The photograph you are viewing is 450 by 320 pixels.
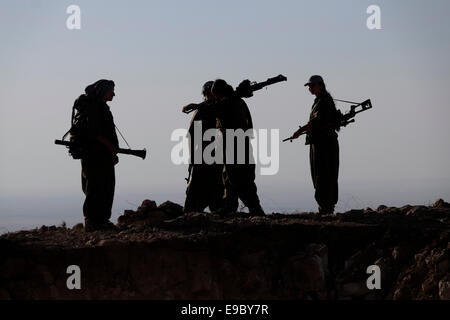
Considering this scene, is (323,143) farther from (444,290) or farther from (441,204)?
(444,290)

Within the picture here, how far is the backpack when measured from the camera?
1555cm

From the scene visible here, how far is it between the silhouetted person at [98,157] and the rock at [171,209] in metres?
0.87

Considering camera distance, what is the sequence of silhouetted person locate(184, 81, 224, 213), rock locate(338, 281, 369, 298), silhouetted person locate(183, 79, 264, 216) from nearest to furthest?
rock locate(338, 281, 369, 298), silhouetted person locate(183, 79, 264, 216), silhouetted person locate(184, 81, 224, 213)

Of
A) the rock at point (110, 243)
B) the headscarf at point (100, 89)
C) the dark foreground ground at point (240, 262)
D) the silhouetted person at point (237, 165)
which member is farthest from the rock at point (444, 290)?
the headscarf at point (100, 89)

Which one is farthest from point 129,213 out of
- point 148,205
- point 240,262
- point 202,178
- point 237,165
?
point 240,262

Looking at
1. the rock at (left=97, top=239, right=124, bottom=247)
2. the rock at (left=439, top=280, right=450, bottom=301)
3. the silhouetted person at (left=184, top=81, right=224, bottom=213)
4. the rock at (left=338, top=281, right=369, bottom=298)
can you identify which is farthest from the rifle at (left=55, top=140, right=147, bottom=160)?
the rock at (left=439, top=280, right=450, bottom=301)

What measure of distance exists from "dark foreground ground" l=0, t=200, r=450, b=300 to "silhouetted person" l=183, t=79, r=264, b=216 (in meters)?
1.51

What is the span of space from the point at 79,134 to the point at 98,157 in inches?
15.1

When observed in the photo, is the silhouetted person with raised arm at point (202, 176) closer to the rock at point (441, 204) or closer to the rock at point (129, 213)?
the rock at point (129, 213)

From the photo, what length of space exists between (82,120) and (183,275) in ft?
9.10

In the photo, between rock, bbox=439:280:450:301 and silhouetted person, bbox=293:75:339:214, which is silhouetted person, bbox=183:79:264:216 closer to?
silhouetted person, bbox=293:75:339:214

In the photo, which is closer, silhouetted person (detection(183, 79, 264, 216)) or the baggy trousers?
silhouetted person (detection(183, 79, 264, 216))

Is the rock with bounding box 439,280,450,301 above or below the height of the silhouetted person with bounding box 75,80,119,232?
below

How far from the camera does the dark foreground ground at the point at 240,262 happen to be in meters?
13.8
